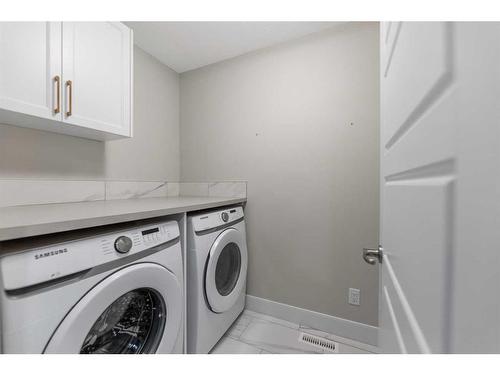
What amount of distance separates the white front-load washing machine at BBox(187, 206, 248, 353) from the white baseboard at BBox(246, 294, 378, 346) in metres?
0.30

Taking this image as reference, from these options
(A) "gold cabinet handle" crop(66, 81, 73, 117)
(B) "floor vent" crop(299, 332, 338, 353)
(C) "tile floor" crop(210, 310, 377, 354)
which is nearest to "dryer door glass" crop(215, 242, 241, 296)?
(C) "tile floor" crop(210, 310, 377, 354)

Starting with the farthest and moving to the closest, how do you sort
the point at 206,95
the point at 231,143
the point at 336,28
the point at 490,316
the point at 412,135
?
the point at 206,95 < the point at 231,143 < the point at 336,28 < the point at 412,135 < the point at 490,316

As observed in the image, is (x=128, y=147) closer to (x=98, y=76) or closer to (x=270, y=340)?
(x=98, y=76)

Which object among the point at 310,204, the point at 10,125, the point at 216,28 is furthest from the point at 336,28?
the point at 10,125

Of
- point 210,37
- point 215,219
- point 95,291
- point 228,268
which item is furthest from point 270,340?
point 210,37

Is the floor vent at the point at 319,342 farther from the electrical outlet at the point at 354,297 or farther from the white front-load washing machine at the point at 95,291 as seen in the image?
the white front-load washing machine at the point at 95,291

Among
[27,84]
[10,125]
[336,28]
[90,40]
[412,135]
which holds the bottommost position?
[412,135]

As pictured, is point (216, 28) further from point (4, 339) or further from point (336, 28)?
point (4, 339)

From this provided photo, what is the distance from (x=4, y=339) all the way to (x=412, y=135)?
1.06 m

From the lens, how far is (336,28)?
1.46 metres

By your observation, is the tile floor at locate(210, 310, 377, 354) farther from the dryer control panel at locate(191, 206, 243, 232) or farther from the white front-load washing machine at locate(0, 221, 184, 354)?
the dryer control panel at locate(191, 206, 243, 232)

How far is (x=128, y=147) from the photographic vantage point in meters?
1.65

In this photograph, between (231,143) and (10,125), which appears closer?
(10,125)

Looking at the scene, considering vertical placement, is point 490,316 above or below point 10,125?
below
